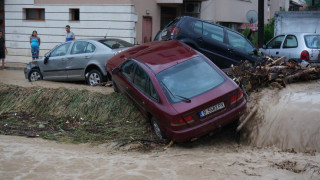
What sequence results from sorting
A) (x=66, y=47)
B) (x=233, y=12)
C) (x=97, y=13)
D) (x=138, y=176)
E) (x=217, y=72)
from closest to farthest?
(x=138, y=176) → (x=217, y=72) → (x=66, y=47) → (x=97, y=13) → (x=233, y=12)

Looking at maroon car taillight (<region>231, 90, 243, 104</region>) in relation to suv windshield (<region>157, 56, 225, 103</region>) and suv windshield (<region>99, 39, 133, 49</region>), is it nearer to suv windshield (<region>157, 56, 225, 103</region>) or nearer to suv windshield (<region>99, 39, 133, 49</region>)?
suv windshield (<region>157, 56, 225, 103</region>)

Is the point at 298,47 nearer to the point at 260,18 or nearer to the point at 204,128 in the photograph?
the point at 260,18

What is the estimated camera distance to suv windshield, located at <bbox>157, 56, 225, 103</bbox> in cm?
766

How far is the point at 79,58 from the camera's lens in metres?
12.1

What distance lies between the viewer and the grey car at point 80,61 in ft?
38.3

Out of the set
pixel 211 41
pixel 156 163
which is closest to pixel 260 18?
pixel 211 41

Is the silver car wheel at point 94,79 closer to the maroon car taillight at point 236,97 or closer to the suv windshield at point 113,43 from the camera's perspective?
the suv windshield at point 113,43

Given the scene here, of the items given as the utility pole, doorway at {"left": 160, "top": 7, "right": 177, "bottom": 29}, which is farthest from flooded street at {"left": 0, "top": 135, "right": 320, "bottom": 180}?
doorway at {"left": 160, "top": 7, "right": 177, "bottom": 29}

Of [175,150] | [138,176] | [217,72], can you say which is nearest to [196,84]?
[217,72]

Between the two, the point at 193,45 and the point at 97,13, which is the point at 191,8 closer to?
the point at 97,13

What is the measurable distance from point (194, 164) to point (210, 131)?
935 millimetres

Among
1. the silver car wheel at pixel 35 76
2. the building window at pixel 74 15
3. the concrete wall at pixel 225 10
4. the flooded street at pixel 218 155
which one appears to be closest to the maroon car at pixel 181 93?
the flooded street at pixel 218 155

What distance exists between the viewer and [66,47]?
1257 cm

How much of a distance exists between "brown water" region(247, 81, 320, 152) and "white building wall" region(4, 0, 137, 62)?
1170cm
